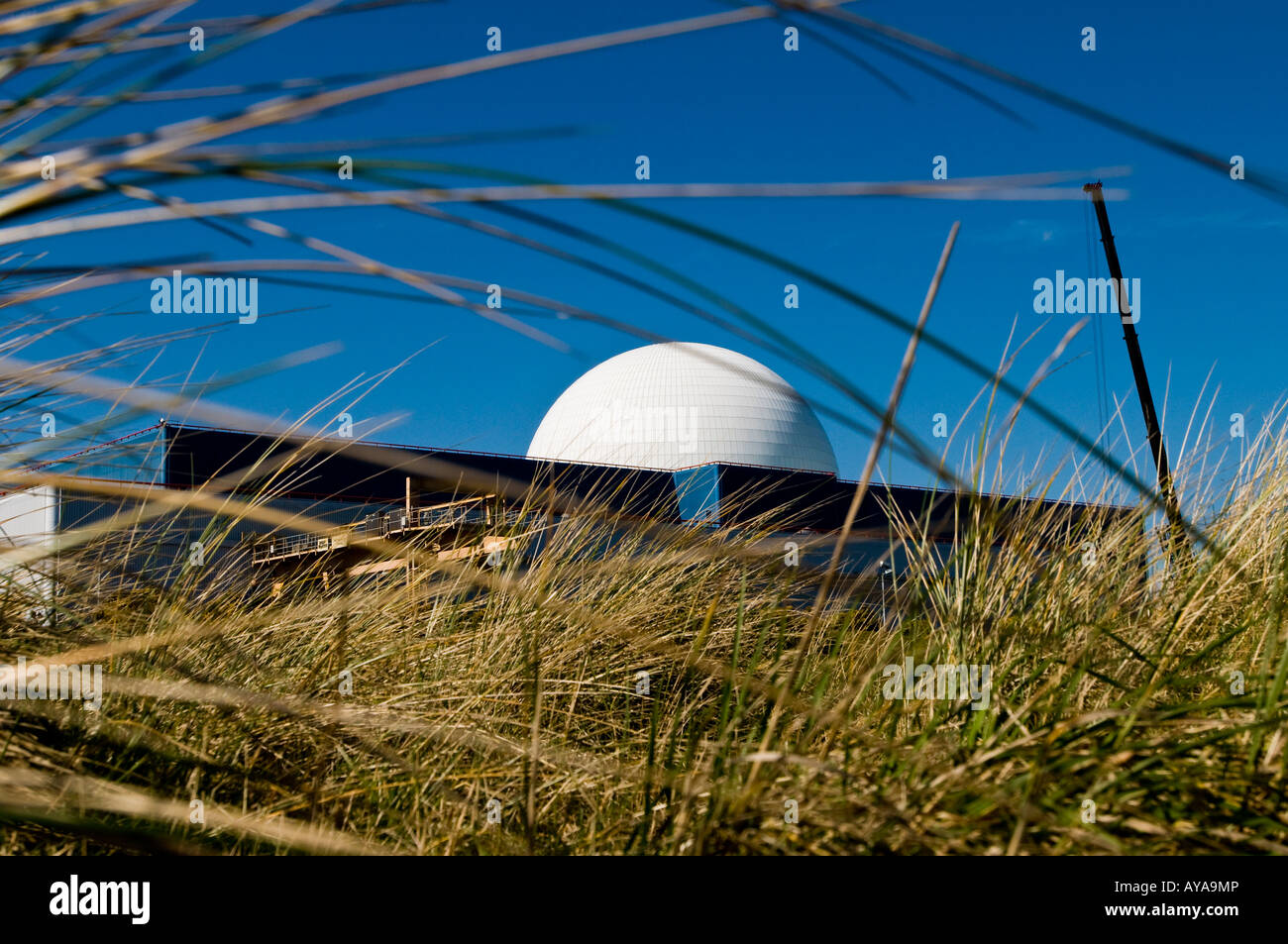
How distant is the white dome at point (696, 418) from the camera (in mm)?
29641

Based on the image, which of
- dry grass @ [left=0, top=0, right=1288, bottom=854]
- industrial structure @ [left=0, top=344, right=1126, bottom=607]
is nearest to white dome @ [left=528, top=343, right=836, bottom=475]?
industrial structure @ [left=0, top=344, right=1126, bottom=607]

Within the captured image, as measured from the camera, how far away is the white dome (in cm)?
2964

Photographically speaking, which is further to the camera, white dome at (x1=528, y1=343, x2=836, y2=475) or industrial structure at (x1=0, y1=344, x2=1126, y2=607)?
white dome at (x1=528, y1=343, x2=836, y2=475)

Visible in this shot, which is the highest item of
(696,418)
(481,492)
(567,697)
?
(696,418)

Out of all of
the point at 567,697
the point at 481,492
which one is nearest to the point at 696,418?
the point at 567,697

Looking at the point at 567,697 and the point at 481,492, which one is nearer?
the point at 481,492

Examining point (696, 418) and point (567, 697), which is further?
point (696, 418)

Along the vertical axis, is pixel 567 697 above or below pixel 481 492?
below

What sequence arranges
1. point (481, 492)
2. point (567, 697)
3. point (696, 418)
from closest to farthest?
point (481, 492) < point (567, 697) < point (696, 418)

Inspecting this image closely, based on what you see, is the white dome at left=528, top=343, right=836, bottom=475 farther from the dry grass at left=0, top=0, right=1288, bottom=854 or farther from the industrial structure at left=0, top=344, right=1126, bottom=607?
the dry grass at left=0, top=0, right=1288, bottom=854

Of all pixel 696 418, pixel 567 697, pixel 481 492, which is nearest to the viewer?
pixel 481 492

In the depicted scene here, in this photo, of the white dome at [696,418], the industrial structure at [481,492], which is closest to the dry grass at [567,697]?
the industrial structure at [481,492]

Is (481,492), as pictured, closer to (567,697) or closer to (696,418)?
(567,697)

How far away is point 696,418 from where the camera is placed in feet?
98.6
